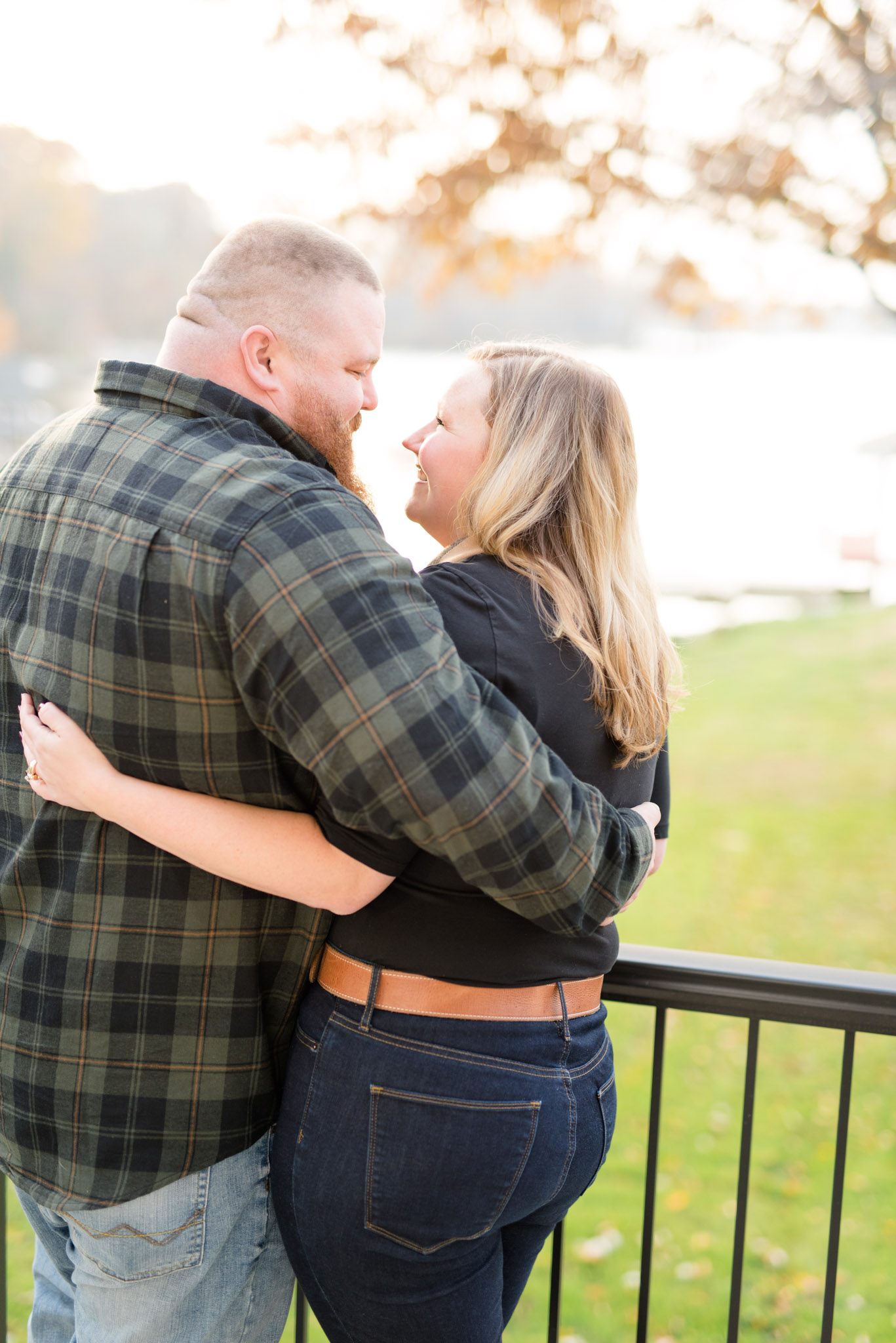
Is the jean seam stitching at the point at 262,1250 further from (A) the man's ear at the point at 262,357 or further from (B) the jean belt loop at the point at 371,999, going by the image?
(A) the man's ear at the point at 262,357

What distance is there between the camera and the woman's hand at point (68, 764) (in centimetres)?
116

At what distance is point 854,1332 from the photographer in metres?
2.88

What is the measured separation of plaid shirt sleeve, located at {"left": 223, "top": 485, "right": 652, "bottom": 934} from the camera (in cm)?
106

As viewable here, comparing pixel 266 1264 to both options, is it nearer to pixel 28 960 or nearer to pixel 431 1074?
pixel 431 1074

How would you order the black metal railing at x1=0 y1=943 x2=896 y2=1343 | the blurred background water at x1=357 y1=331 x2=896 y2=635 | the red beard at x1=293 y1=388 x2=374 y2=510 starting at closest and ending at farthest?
the red beard at x1=293 y1=388 x2=374 y2=510 < the black metal railing at x1=0 y1=943 x2=896 y2=1343 < the blurred background water at x1=357 y1=331 x2=896 y2=635

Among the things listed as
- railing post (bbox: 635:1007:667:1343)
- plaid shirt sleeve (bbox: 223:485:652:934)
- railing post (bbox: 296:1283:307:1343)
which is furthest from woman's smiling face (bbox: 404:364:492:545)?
railing post (bbox: 296:1283:307:1343)

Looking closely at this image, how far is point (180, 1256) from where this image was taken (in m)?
1.26

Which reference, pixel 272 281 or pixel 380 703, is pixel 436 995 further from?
pixel 272 281

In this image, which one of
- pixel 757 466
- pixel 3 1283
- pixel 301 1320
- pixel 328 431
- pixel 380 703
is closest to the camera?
pixel 380 703

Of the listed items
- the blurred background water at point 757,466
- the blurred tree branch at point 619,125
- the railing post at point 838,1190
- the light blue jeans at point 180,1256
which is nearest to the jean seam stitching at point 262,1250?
the light blue jeans at point 180,1256

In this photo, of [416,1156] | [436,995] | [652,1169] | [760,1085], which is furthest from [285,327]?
[760,1085]

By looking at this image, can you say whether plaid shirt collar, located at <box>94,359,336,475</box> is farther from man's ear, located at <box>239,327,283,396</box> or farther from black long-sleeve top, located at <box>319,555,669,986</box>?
black long-sleeve top, located at <box>319,555,669,986</box>

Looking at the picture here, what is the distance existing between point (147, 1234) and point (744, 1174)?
91 centimetres

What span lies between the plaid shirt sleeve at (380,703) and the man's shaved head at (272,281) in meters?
0.37
